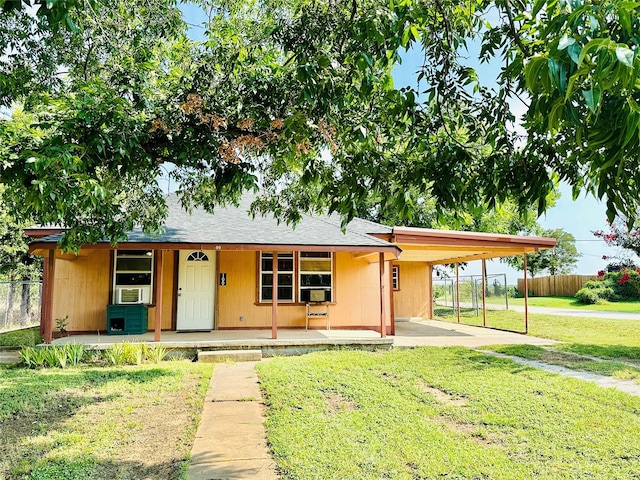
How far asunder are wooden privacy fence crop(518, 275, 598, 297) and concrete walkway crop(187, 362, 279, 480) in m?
29.9

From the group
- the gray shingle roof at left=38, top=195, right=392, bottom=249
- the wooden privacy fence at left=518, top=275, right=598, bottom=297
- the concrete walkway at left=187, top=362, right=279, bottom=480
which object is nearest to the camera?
the concrete walkway at left=187, top=362, right=279, bottom=480

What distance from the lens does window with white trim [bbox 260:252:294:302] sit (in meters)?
12.2

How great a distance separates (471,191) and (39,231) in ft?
33.9

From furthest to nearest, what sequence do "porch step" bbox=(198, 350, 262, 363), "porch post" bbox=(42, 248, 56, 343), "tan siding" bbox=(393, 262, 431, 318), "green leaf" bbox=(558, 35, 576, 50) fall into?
"tan siding" bbox=(393, 262, 431, 318) < "porch post" bbox=(42, 248, 56, 343) < "porch step" bbox=(198, 350, 262, 363) < "green leaf" bbox=(558, 35, 576, 50)

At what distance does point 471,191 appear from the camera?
3.33 meters

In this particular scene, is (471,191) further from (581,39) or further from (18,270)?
(18,270)

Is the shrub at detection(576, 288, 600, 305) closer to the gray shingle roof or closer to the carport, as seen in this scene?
the carport

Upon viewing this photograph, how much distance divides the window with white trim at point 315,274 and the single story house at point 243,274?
3 centimetres

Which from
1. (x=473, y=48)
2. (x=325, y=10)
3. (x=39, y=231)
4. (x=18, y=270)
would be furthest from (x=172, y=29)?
(x=18, y=270)

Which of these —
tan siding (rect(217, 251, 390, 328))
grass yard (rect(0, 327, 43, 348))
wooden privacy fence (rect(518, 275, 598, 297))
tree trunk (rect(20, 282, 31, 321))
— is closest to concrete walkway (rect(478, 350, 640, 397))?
tan siding (rect(217, 251, 390, 328))

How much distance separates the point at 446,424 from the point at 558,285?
31.7 m

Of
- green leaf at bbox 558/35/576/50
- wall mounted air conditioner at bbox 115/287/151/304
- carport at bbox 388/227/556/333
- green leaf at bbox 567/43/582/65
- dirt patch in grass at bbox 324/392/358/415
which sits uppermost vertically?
carport at bbox 388/227/556/333

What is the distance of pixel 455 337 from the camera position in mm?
12477

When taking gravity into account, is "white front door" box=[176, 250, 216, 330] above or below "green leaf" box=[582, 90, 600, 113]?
below
